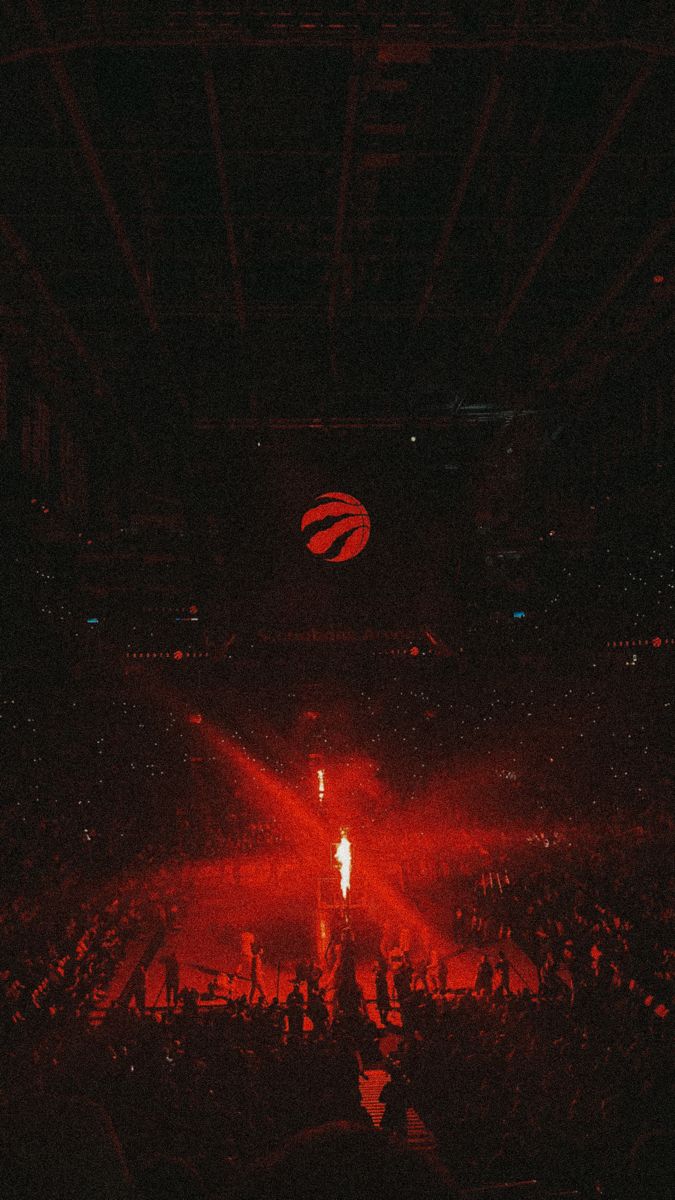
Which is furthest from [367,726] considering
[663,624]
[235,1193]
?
[235,1193]

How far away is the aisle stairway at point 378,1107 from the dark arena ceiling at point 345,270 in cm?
376

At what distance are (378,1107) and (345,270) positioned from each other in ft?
17.3

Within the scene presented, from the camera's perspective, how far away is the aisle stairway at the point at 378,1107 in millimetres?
4883

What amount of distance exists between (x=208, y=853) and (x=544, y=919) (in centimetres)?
491

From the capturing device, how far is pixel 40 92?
11.5 feet

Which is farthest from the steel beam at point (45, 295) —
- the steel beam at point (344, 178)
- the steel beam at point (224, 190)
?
the steel beam at point (344, 178)

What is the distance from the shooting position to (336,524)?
6867mm

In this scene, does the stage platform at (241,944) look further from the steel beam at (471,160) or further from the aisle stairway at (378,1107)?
the steel beam at (471,160)

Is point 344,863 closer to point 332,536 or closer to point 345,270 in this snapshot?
point 332,536

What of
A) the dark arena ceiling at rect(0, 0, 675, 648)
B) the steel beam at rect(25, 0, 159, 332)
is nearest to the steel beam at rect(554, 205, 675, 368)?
the dark arena ceiling at rect(0, 0, 675, 648)

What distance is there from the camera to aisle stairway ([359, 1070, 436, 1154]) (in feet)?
16.0

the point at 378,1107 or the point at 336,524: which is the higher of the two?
the point at 336,524

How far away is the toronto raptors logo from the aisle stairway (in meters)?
3.90

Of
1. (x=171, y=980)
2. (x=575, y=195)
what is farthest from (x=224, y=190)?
(x=171, y=980)
